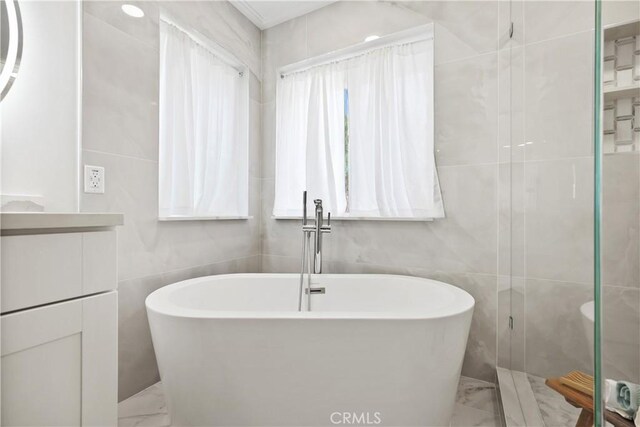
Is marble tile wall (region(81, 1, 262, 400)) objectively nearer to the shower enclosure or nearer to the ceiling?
the ceiling

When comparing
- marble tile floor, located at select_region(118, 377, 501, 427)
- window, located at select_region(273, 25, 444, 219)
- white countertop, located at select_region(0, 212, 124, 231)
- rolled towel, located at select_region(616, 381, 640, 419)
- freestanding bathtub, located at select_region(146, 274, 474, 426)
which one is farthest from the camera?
window, located at select_region(273, 25, 444, 219)

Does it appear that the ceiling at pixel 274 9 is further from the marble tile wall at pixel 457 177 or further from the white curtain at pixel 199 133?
the white curtain at pixel 199 133

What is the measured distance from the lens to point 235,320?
3.58 ft

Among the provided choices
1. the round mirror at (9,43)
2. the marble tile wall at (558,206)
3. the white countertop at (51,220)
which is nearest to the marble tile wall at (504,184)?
the marble tile wall at (558,206)

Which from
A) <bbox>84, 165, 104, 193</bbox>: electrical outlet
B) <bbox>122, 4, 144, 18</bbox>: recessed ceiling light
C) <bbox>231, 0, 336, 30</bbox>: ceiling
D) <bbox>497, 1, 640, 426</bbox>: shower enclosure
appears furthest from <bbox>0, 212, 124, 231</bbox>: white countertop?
<bbox>231, 0, 336, 30</bbox>: ceiling

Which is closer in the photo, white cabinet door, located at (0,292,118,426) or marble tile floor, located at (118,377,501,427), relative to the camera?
white cabinet door, located at (0,292,118,426)

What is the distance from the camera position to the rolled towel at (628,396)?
2.10 ft

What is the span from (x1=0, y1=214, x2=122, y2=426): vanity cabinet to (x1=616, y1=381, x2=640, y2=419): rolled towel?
1.11 m

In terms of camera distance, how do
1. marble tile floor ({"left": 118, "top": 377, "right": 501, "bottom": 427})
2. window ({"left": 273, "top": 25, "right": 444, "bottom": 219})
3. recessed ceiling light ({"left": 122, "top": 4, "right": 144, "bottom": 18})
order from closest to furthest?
marble tile floor ({"left": 118, "top": 377, "right": 501, "bottom": 427})
recessed ceiling light ({"left": 122, "top": 4, "right": 144, "bottom": 18})
window ({"left": 273, "top": 25, "right": 444, "bottom": 219})

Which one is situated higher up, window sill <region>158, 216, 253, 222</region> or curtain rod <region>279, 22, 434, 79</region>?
curtain rod <region>279, 22, 434, 79</region>

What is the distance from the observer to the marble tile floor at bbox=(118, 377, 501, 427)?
136 cm

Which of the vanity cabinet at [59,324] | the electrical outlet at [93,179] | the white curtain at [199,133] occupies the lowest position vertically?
the vanity cabinet at [59,324]

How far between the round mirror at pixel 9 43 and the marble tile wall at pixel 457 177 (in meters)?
1.72

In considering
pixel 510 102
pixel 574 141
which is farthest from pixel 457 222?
pixel 574 141
